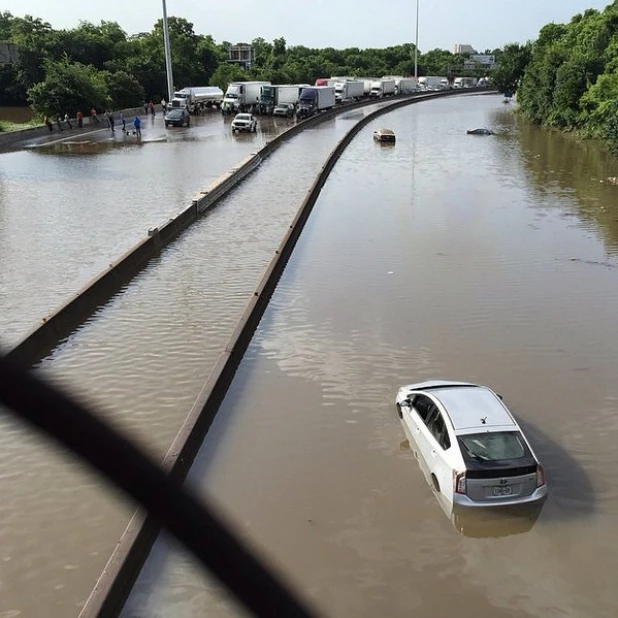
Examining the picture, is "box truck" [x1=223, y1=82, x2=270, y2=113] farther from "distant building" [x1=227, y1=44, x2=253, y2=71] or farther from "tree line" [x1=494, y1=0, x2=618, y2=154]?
"distant building" [x1=227, y1=44, x2=253, y2=71]

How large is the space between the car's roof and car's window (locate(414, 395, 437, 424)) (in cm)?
12

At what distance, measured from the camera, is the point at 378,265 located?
659 inches

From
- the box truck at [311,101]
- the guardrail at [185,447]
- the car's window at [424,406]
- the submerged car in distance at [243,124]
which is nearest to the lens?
the guardrail at [185,447]

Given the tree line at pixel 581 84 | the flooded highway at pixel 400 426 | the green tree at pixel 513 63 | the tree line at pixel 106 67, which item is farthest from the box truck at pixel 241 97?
the flooded highway at pixel 400 426

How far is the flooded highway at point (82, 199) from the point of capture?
14.9 m

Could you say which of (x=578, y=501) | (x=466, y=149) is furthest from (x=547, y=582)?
(x=466, y=149)

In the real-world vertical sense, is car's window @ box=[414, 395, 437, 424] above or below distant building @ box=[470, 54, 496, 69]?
below

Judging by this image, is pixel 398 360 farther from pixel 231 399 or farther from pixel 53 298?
pixel 53 298

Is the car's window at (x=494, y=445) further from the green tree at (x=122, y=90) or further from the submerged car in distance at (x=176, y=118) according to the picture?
the green tree at (x=122, y=90)

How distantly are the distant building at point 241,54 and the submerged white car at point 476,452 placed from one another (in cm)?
14627

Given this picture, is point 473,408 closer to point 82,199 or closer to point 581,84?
point 82,199

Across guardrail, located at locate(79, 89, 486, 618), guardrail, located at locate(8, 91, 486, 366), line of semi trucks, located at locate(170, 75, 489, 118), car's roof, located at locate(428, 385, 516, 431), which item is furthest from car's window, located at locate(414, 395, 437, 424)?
line of semi trucks, located at locate(170, 75, 489, 118)

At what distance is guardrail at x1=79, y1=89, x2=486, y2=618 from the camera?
5.83m

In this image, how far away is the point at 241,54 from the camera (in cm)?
14612
